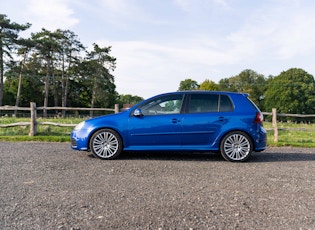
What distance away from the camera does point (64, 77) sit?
49.7 m

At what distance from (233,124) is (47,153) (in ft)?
14.0

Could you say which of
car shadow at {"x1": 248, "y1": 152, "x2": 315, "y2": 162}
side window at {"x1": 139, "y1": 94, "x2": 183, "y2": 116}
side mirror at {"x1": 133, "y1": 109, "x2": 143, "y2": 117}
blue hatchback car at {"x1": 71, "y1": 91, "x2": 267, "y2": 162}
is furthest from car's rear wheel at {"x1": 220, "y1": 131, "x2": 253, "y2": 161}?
side mirror at {"x1": 133, "y1": 109, "x2": 143, "y2": 117}

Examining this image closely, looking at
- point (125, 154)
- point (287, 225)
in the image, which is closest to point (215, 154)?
point (125, 154)

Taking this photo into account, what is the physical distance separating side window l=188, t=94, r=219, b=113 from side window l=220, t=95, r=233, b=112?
0.10 metres

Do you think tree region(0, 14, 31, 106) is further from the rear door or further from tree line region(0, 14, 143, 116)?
the rear door

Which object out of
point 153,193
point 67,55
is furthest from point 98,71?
point 153,193

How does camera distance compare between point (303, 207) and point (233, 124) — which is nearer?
point (303, 207)

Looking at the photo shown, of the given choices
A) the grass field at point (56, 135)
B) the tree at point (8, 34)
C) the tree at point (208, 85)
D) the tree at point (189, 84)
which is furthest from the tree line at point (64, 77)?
the grass field at point (56, 135)

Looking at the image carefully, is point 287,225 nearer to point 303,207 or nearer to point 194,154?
point 303,207

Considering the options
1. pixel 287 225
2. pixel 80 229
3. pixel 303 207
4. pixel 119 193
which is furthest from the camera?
pixel 119 193

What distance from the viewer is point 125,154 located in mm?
6910

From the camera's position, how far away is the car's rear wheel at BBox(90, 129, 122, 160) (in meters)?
6.21

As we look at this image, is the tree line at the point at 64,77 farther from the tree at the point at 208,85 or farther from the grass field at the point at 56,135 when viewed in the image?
the grass field at the point at 56,135

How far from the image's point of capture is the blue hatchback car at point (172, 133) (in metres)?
6.23
